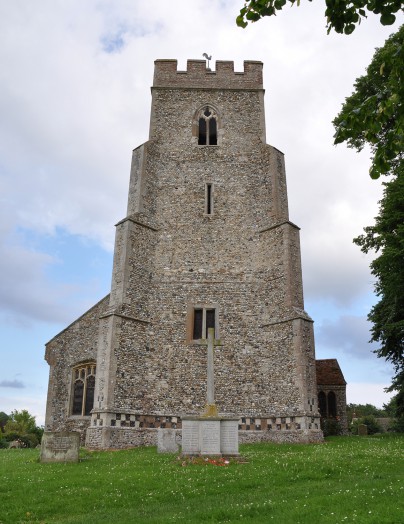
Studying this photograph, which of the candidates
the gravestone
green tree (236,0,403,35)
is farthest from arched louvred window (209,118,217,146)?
green tree (236,0,403,35)

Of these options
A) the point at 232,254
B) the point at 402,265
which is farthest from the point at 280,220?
the point at 402,265

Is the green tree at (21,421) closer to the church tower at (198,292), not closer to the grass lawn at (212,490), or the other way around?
the church tower at (198,292)

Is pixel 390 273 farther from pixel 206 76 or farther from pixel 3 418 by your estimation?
pixel 3 418

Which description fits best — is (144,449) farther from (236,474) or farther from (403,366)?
(403,366)

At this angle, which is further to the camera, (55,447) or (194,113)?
(194,113)

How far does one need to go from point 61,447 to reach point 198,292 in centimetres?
923

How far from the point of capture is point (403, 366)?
2116cm

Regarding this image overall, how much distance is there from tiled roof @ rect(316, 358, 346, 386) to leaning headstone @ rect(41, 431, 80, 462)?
16.8m

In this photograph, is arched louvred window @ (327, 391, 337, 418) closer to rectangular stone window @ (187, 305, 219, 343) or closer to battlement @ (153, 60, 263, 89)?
rectangular stone window @ (187, 305, 219, 343)

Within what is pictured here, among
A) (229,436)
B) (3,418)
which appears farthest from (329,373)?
(3,418)

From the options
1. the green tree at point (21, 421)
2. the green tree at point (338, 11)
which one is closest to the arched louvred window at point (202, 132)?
the green tree at point (338, 11)

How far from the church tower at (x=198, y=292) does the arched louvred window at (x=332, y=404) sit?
9000 millimetres

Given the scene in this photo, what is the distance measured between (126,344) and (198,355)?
2.96m

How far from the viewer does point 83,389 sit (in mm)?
22469
